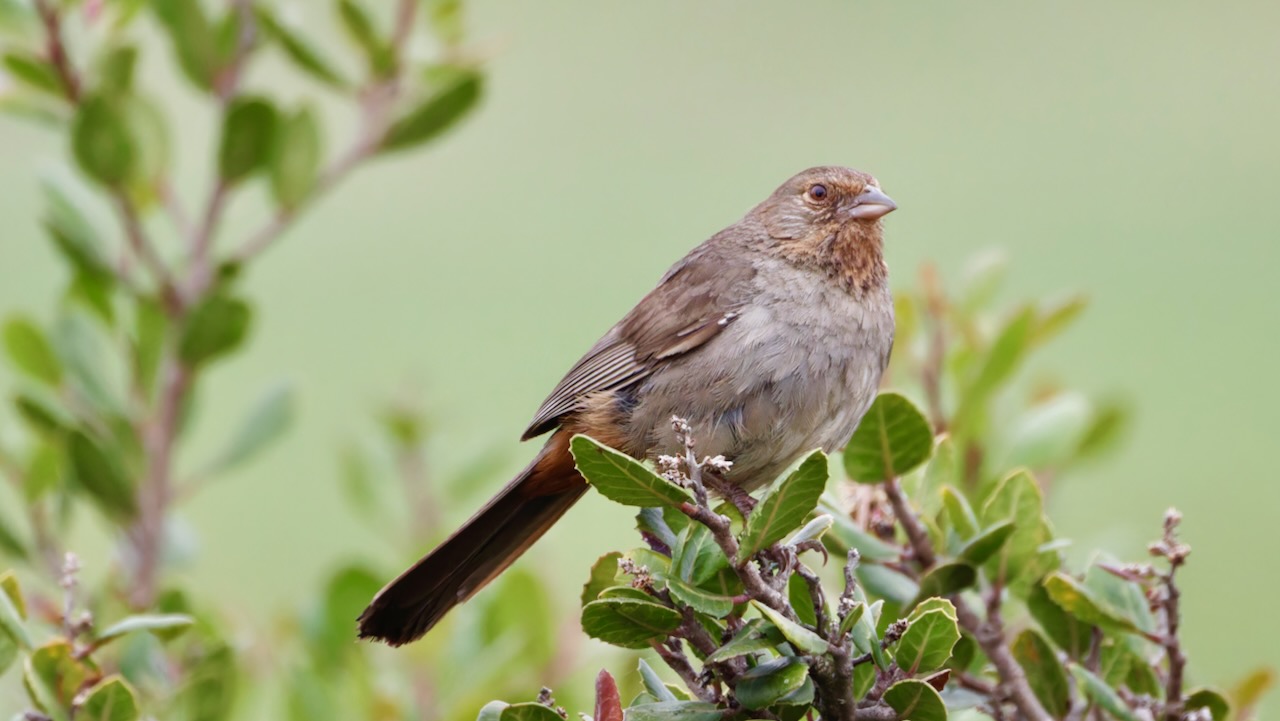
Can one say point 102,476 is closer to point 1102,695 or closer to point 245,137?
point 245,137

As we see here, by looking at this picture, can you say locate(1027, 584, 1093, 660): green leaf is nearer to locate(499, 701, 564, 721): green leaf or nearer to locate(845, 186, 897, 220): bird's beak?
locate(499, 701, 564, 721): green leaf

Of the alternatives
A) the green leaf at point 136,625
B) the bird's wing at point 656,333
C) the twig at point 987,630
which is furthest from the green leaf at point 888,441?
the green leaf at point 136,625

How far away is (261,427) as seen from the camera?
3.97 metres

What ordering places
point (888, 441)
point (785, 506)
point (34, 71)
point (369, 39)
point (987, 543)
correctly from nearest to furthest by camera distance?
1. point (785, 506)
2. point (987, 543)
3. point (888, 441)
4. point (34, 71)
5. point (369, 39)

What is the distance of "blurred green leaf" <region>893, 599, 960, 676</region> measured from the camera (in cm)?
228

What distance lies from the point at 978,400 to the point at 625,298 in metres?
6.42

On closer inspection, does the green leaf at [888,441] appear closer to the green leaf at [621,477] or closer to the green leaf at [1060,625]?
the green leaf at [1060,625]

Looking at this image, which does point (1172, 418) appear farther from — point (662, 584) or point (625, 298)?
point (662, 584)

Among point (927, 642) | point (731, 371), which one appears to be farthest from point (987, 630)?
point (731, 371)

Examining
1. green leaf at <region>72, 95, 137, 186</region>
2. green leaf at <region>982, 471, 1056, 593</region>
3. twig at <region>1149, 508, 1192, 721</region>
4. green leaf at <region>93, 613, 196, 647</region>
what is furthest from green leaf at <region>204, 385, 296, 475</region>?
twig at <region>1149, 508, 1192, 721</region>

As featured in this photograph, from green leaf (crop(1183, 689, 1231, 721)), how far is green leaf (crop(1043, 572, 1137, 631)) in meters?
0.14

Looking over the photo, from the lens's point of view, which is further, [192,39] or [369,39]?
[369,39]

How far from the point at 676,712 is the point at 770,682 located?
0.45ft

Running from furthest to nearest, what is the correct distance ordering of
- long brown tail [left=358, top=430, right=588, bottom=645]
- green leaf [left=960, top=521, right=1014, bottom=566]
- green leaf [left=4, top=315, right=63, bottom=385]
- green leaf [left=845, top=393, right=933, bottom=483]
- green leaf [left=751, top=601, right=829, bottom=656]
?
green leaf [left=4, top=315, right=63, bottom=385], long brown tail [left=358, top=430, right=588, bottom=645], green leaf [left=845, top=393, right=933, bottom=483], green leaf [left=960, top=521, right=1014, bottom=566], green leaf [left=751, top=601, right=829, bottom=656]
